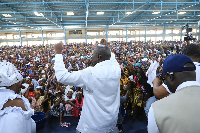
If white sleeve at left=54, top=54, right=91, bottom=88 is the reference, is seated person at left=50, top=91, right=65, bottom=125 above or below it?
below

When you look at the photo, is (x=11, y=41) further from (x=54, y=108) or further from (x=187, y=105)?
(x=187, y=105)

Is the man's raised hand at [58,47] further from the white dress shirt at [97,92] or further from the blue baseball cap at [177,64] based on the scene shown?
the blue baseball cap at [177,64]

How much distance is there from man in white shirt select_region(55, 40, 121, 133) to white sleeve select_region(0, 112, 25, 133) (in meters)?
0.42

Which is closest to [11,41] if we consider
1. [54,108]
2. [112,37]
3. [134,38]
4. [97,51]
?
[112,37]

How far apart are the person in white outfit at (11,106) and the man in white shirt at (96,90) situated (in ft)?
1.10

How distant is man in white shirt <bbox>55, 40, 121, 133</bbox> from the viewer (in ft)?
4.14

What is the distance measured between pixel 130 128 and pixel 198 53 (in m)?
2.15

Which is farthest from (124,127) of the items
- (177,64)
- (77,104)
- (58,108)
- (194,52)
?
(177,64)

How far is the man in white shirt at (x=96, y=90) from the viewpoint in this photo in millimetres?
1263

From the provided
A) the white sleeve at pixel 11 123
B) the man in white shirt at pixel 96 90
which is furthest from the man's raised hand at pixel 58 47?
the white sleeve at pixel 11 123

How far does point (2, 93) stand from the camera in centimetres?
100

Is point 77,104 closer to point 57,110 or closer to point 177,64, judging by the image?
point 57,110

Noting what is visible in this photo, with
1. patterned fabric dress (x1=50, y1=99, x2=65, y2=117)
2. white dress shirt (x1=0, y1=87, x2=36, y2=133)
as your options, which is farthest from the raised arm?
patterned fabric dress (x1=50, y1=99, x2=65, y2=117)

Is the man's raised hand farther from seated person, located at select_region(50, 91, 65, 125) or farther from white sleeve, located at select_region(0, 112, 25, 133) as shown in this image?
seated person, located at select_region(50, 91, 65, 125)
